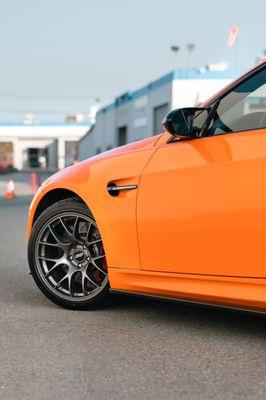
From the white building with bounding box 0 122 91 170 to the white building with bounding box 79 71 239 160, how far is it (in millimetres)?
33543

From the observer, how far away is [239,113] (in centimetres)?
329

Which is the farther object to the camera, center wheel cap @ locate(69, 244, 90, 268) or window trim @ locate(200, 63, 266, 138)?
center wheel cap @ locate(69, 244, 90, 268)

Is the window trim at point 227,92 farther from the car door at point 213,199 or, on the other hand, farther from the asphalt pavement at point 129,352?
the asphalt pavement at point 129,352

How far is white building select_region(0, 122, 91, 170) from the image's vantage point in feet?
243

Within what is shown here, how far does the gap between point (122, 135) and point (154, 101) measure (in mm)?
8876

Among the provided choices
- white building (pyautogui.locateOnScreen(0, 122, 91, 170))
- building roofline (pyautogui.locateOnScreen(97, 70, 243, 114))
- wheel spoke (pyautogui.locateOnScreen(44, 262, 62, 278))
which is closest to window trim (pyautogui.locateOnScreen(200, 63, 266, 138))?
wheel spoke (pyautogui.locateOnScreen(44, 262, 62, 278))

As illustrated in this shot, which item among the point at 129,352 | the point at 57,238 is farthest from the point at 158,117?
the point at 129,352

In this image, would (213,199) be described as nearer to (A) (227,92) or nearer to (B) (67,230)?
(A) (227,92)

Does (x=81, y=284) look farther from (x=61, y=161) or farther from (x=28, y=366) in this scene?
(x=61, y=161)

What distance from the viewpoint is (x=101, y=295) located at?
362 centimetres

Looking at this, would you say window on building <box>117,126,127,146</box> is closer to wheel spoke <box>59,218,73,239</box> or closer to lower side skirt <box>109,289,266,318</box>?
wheel spoke <box>59,218,73,239</box>

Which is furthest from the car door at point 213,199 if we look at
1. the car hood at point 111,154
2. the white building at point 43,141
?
the white building at point 43,141

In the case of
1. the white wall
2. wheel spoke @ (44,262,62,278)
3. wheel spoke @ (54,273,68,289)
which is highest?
the white wall

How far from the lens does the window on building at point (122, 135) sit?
35406 mm
